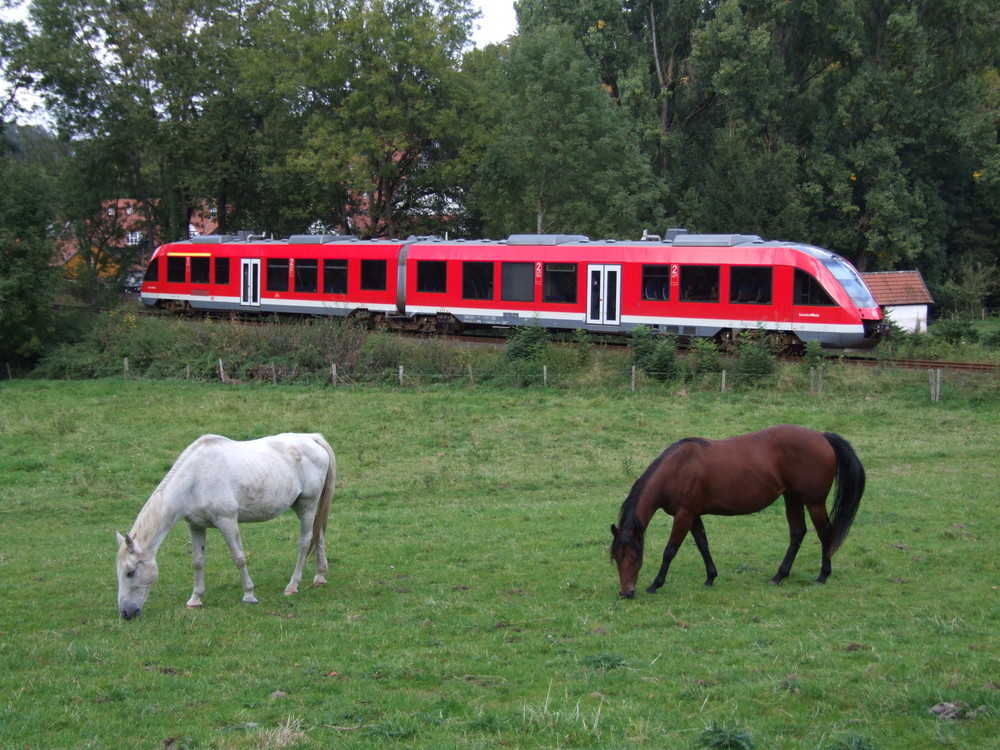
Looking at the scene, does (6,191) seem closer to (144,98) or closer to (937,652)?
(144,98)

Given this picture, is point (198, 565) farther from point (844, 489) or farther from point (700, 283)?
point (700, 283)

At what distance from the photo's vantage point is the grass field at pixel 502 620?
6055 millimetres

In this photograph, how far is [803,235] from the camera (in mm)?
42438

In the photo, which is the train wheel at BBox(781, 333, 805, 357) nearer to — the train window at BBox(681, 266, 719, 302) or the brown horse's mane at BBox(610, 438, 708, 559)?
the train window at BBox(681, 266, 719, 302)

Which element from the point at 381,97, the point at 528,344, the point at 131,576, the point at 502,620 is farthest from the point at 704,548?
the point at 381,97

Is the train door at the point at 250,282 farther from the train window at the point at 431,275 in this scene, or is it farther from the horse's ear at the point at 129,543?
the horse's ear at the point at 129,543

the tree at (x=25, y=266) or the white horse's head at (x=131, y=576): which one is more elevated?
the tree at (x=25, y=266)

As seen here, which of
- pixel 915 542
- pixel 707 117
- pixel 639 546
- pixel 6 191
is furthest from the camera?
pixel 707 117

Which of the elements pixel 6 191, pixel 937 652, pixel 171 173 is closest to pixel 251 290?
pixel 6 191

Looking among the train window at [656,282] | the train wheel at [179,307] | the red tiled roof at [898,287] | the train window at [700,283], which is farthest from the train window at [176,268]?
the red tiled roof at [898,287]

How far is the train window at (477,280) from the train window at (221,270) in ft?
33.3

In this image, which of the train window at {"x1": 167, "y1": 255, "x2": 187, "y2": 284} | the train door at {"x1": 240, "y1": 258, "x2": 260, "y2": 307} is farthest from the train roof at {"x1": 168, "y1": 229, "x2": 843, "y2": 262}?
the train window at {"x1": 167, "y1": 255, "x2": 187, "y2": 284}

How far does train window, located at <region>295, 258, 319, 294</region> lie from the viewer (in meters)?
33.5

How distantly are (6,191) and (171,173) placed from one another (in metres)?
11.4
